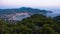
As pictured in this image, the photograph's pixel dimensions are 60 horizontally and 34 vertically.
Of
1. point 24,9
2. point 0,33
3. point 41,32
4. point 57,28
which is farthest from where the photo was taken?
point 24,9

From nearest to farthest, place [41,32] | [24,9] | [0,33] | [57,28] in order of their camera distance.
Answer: [0,33]
[41,32]
[57,28]
[24,9]

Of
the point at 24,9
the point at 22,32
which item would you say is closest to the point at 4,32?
the point at 22,32

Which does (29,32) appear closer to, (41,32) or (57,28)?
(41,32)

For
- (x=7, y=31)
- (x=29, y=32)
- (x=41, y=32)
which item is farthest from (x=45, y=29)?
(x=7, y=31)

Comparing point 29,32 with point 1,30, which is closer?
point 1,30

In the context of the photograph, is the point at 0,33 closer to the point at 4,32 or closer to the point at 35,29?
the point at 4,32

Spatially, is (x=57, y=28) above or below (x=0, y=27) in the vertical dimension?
below

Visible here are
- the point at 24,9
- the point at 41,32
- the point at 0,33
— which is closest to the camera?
the point at 0,33

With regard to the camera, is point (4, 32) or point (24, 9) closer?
point (4, 32)

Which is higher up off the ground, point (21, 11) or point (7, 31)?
point (7, 31)
